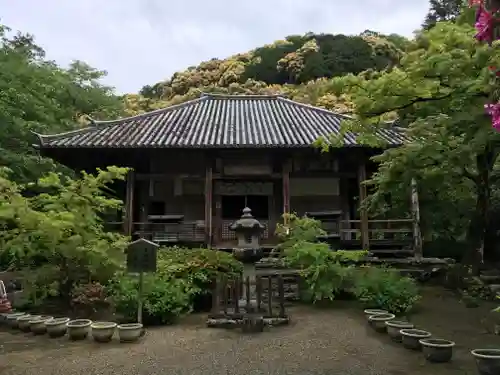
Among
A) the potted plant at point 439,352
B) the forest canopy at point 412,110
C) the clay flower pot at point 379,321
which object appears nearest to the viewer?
the potted plant at point 439,352

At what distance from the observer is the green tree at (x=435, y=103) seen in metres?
7.00

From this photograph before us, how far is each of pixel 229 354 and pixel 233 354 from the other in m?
0.07

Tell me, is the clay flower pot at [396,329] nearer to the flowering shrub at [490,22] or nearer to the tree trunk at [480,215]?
the flowering shrub at [490,22]

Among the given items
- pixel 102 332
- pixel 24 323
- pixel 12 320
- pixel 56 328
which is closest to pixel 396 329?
pixel 102 332

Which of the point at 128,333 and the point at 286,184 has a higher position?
the point at 286,184

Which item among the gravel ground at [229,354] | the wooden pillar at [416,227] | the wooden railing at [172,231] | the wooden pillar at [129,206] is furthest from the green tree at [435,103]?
the wooden pillar at [129,206]

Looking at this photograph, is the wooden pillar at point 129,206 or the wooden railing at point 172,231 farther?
the wooden railing at point 172,231

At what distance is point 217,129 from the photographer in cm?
1850

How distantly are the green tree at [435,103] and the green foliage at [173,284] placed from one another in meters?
4.62

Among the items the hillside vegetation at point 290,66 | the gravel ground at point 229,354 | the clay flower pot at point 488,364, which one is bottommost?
the gravel ground at point 229,354

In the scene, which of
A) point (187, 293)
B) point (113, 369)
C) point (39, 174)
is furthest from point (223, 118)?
point (113, 369)

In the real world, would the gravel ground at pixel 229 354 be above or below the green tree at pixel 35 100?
below

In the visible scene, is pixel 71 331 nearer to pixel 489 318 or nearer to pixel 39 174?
pixel 489 318

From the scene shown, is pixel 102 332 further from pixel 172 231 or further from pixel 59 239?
pixel 172 231
